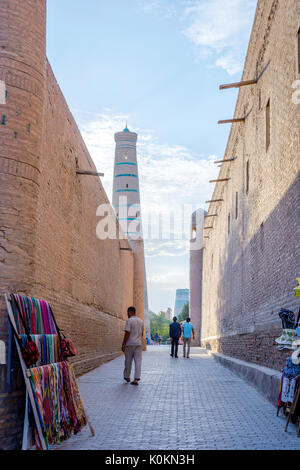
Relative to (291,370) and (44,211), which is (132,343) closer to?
(44,211)

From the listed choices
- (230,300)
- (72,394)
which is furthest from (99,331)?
(72,394)

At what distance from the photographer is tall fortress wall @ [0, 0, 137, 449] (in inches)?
190

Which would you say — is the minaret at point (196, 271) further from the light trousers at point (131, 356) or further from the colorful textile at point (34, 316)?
the colorful textile at point (34, 316)

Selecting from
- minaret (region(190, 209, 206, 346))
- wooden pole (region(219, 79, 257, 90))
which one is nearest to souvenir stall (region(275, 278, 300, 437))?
wooden pole (region(219, 79, 257, 90))

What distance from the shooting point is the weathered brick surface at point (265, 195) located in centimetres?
812

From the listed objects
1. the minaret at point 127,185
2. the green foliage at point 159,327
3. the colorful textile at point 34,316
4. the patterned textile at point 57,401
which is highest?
the minaret at point 127,185

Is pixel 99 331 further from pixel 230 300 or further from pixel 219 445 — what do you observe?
pixel 219 445

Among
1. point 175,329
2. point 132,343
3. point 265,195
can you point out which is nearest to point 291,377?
point 132,343

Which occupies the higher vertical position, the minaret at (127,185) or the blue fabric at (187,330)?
the minaret at (127,185)

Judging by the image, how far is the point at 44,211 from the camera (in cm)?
816

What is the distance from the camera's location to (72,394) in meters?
5.04

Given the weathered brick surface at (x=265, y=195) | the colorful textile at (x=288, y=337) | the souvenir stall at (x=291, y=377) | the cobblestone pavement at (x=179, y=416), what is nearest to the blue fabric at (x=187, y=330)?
the weathered brick surface at (x=265, y=195)

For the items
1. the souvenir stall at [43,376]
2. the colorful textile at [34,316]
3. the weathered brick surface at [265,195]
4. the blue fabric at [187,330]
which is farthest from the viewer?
the blue fabric at [187,330]

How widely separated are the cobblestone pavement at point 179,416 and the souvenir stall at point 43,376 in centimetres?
22
